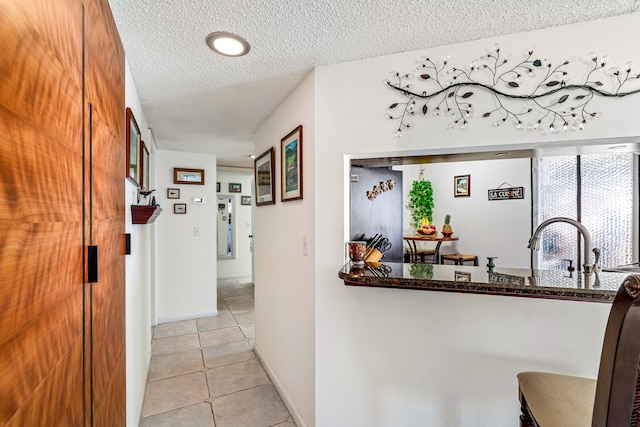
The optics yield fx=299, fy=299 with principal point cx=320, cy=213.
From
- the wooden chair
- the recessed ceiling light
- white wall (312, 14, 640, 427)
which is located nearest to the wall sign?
white wall (312, 14, 640, 427)

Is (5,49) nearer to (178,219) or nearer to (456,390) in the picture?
(456,390)

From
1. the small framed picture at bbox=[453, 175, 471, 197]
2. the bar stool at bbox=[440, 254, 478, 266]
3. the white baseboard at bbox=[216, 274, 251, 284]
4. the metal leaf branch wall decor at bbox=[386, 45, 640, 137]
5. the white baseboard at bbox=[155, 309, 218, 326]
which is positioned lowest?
the white baseboard at bbox=[216, 274, 251, 284]

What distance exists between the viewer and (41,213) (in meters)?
0.63

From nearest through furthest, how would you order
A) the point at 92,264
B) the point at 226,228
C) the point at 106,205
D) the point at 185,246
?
the point at 92,264, the point at 106,205, the point at 185,246, the point at 226,228

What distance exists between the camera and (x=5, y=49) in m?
0.51

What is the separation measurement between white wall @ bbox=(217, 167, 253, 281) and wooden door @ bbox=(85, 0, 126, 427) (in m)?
4.78

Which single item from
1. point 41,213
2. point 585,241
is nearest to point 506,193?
point 585,241

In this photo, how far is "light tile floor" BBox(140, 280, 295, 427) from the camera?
6.63ft

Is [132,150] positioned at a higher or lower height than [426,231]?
higher

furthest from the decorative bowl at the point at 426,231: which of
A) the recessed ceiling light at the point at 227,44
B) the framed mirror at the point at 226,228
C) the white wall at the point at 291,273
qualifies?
the framed mirror at the point at 226,228

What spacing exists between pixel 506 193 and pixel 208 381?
4.03 m

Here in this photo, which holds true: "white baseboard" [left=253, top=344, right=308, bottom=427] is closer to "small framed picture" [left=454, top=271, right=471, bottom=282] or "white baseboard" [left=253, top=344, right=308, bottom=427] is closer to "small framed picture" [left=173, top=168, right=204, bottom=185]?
"small framed picture" [left=454, top=271, right=471, bottom=282]

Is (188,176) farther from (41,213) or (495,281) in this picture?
(495,281)

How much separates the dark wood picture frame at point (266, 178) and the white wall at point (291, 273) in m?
0.06
